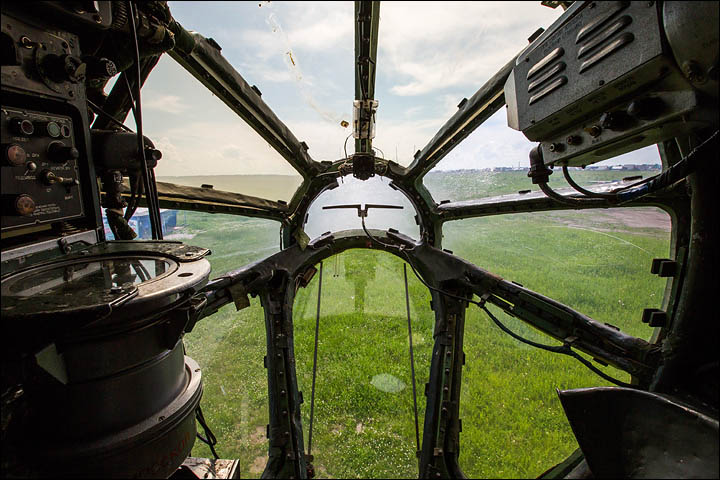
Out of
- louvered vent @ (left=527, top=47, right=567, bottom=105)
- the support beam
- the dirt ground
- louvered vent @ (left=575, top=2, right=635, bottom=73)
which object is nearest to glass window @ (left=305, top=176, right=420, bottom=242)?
the support beam

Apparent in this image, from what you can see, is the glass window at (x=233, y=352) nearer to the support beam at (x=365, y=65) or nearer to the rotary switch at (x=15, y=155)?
the support beam at (x=365, y=65)

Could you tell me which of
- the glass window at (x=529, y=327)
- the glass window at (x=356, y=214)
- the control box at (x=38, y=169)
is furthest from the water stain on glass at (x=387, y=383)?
the control box at (x=38, y=169)

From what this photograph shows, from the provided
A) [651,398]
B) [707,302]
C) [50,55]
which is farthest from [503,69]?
[50,55]

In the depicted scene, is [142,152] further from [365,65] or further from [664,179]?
[664,179]

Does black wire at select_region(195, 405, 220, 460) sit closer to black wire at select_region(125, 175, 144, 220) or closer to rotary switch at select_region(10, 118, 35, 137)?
black wire at select_region(125, 175, 144, 220)

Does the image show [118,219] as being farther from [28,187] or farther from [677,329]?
[677,329]

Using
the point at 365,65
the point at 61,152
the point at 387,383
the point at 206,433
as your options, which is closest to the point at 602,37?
the point at 365,65
